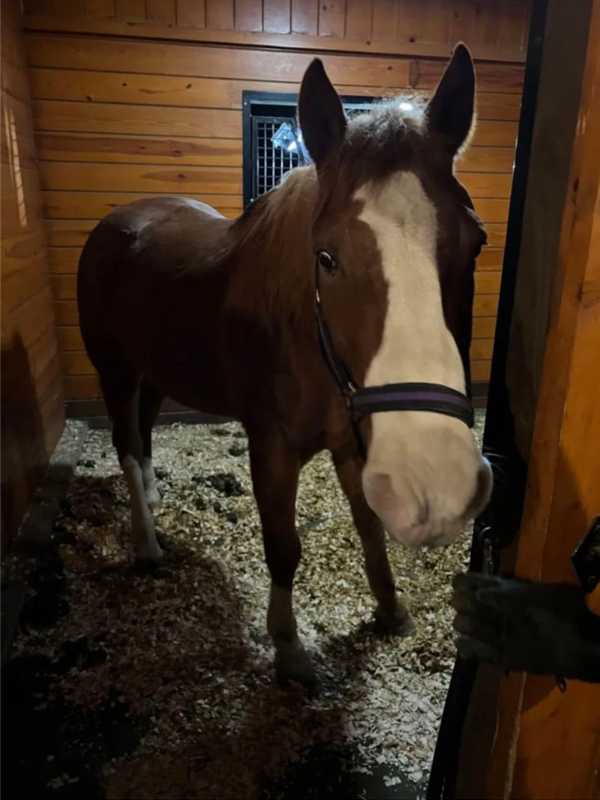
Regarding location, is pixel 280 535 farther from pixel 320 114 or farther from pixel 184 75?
pixel 184 75

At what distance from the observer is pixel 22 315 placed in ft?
8.29

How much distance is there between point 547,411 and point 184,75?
3.10 m

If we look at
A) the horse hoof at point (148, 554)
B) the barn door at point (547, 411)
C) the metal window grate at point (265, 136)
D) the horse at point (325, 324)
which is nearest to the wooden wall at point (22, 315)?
the horse at point (325, 324)

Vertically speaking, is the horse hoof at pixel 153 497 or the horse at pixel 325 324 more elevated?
the horse at pixel 325 324

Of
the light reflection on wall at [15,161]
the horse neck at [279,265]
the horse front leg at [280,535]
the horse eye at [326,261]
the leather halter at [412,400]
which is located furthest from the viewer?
the light reflection on wall at [15,161]

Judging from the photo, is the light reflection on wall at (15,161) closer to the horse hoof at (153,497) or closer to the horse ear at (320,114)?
Answer: the horse hoof at (153,497)

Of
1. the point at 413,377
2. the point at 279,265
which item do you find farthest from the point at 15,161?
the point at 413,377

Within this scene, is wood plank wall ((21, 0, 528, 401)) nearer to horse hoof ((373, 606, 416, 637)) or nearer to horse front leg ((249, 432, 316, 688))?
horse front leg ((249, 432, 316, 688))

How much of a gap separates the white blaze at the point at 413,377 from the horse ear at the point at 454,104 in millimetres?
193

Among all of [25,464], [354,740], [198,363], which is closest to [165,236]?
[198,363]

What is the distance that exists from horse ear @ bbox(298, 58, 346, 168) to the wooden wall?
1504 millimetres

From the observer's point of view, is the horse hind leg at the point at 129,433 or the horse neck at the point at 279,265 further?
the horse hind leg at the point at 129,433

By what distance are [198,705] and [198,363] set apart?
98 cm

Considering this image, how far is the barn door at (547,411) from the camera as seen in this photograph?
69 cm
